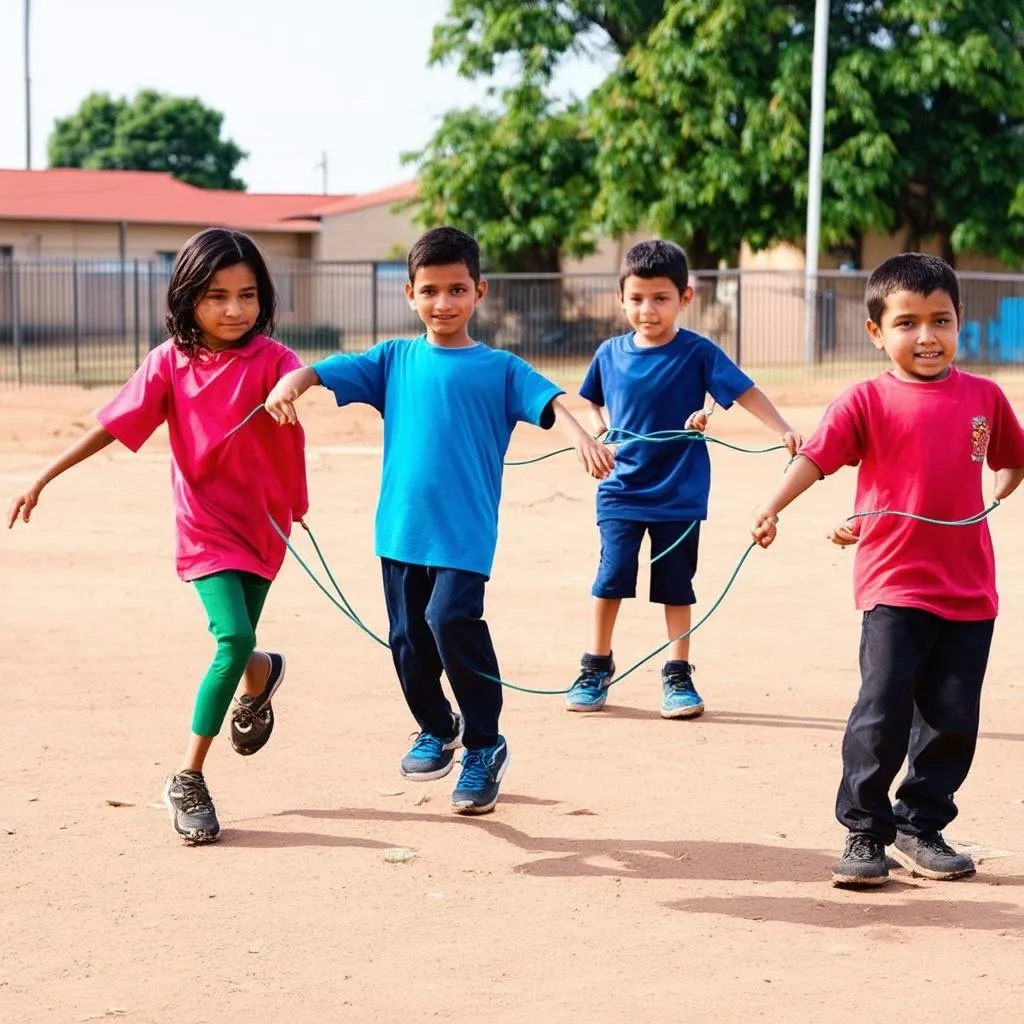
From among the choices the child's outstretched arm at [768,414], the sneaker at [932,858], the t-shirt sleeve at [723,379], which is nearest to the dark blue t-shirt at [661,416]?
the t-shirt sleeve at [723,379]

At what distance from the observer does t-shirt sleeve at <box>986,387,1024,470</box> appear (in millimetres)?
4605

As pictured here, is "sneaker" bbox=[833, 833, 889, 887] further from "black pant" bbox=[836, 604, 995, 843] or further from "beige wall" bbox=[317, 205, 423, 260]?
"beige wall" bbox=[317, 205, 423, 260]

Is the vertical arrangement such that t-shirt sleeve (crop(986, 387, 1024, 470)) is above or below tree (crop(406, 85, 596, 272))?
below

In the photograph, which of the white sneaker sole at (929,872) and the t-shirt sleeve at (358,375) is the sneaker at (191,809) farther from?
the white sneaker sole at (929,872)

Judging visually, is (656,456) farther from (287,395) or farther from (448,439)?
(287,395)

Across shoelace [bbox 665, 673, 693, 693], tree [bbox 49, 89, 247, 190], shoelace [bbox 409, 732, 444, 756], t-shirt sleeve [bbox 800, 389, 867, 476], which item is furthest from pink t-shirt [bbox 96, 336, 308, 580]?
tree [bbox 49, 89, 247, 190]

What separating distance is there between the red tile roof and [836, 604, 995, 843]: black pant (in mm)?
36316

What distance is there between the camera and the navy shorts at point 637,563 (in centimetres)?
662

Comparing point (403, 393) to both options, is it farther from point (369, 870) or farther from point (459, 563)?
point (369, 870)

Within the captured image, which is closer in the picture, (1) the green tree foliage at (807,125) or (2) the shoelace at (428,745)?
(2) the shoelace at (428,745)

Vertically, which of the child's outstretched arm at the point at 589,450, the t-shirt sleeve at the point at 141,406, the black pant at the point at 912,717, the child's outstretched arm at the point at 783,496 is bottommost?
the black pant at the point at 912,717

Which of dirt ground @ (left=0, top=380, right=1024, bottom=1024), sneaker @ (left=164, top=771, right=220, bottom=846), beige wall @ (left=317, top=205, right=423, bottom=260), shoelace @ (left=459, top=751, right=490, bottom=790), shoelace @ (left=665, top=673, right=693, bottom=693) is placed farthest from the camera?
beige wall @ (left=317, top=205, right=423, bottom=260)

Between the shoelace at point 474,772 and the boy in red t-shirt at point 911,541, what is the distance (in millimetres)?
1140

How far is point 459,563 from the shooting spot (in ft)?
16.6
